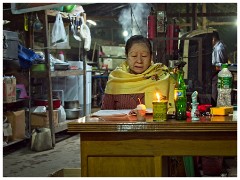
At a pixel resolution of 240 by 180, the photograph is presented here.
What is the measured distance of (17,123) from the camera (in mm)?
7324

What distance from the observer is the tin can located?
255 cm

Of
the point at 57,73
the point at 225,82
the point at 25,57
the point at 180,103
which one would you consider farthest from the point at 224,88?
the point at 57,73

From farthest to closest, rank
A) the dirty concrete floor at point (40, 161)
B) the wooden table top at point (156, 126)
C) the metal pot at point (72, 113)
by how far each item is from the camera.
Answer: the metal pot at point (72, 113) → the dirty concrete floor at point (40, 161) → the wooden table top at point (156, 126)

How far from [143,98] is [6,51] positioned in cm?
382

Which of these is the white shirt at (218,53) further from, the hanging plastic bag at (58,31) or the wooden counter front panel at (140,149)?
the wooden counter front panel at (140,149)

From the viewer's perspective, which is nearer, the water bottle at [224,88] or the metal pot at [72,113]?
the water bottle at [224,88]

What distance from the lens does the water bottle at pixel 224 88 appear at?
3.02 metres

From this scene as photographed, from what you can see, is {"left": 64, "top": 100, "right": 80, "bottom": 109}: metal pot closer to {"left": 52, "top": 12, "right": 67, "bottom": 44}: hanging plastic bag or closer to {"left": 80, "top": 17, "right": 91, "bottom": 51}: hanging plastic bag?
{"left": 80, "top": 17, "right": 91, "bottom": 51}: hanging plastic bag

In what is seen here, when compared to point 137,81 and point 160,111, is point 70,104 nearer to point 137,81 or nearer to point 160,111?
point 137,81

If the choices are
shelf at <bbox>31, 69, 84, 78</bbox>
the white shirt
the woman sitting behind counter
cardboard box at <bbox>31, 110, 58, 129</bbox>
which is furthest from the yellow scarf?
the white shirt

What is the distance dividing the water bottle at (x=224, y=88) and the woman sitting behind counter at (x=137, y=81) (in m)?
0.75

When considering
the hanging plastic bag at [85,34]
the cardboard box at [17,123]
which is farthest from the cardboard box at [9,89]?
the hanging plastic bag at [85,34]

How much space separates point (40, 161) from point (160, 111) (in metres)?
4.46

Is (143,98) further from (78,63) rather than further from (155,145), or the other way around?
(78,63)
